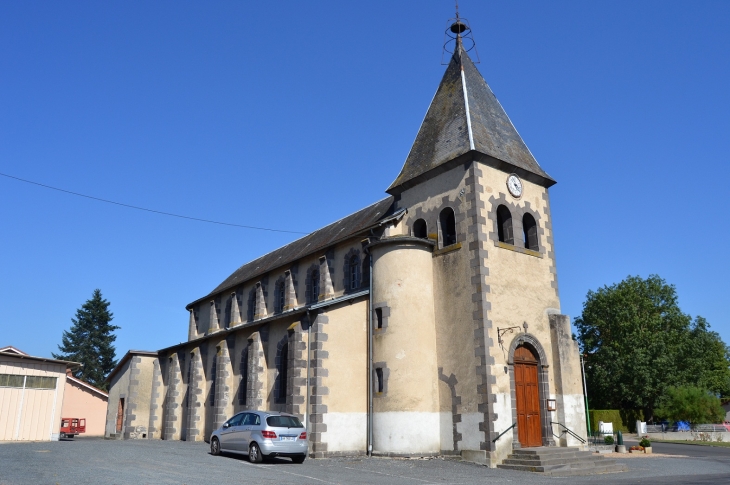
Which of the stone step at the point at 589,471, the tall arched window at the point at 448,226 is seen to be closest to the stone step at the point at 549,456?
the stone step at the point at 589,471

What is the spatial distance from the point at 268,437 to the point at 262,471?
6.42 feet

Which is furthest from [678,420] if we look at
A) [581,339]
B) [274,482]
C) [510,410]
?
[274,482]

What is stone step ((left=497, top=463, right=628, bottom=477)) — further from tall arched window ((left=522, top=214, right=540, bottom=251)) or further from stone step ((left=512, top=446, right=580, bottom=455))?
tall arched window ((left=522, top=214, right=540, bottom=251))

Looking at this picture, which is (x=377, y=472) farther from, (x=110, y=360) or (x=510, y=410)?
(x=110, y=360)

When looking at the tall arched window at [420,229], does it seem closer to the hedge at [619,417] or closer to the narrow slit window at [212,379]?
the narrow slit window at [212,379]

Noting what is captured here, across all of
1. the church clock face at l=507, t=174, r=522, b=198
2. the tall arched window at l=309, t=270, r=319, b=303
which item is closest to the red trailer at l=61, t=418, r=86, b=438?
the tall arched window at l=309, t=270, r=319, b=303

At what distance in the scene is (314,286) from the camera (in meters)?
26.9

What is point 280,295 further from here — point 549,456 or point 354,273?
point 549,456

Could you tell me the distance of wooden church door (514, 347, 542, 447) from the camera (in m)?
19.2

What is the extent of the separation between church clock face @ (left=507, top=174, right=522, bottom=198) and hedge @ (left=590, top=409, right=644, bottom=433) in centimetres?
2720

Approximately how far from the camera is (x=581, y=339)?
53.3 m

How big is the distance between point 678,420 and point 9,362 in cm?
4283

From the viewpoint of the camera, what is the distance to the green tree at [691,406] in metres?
42.0

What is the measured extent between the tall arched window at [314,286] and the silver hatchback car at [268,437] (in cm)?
891
